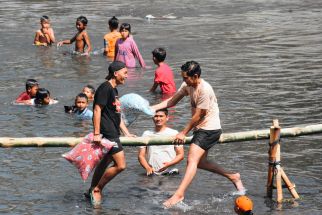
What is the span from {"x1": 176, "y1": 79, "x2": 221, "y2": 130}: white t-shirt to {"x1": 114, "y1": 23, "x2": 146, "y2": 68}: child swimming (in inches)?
343

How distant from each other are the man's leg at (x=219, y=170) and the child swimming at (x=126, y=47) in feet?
28.5

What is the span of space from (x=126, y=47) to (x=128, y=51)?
0.11 metres

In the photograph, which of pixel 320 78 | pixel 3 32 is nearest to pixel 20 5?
pixel 3 32

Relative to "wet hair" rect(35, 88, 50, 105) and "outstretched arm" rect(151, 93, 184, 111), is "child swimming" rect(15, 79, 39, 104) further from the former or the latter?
"outstretched arm" rect(151, 93, 184, 111)

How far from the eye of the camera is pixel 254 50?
67.1ft

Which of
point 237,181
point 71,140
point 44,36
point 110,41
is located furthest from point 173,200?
point 44,36

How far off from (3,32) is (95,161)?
661 inches

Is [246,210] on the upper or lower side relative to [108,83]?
lower

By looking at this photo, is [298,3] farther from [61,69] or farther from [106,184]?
[106,184]

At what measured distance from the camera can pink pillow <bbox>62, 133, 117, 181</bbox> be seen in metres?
8.89

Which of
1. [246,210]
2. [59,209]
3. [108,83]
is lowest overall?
[59,209]

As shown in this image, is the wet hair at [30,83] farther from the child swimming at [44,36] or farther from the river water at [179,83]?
the child swimming at [44,36]

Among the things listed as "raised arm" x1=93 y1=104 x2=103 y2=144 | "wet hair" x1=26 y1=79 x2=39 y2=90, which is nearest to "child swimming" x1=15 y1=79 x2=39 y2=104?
"wet hair" x1=26 y1=79 x2=39 y2=90

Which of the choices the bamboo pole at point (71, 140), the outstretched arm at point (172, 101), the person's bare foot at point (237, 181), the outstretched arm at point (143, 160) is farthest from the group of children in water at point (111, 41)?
the bamboo pole at point (71, 140)
